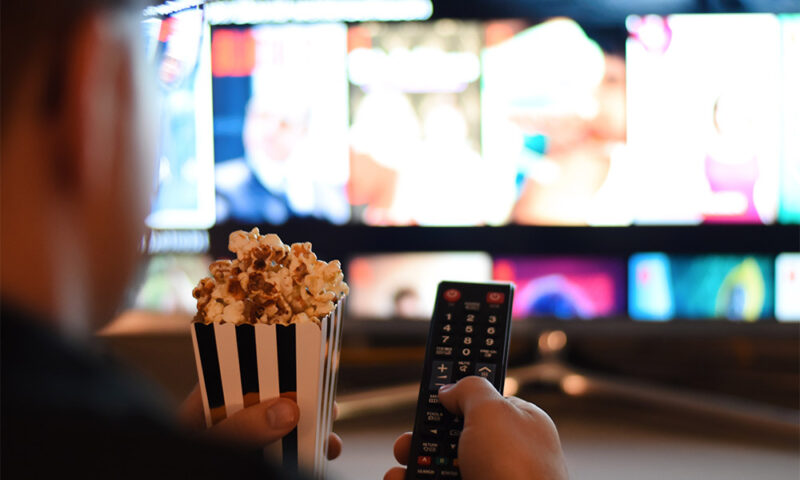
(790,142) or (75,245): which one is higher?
(790,142)

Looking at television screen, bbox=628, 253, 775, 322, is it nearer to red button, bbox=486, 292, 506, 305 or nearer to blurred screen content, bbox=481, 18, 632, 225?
blurred screen content, bbox=481, 18, 632, 225

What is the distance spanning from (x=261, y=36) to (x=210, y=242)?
1.24ft

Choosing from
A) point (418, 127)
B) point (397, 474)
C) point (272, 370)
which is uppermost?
point (418, 127)

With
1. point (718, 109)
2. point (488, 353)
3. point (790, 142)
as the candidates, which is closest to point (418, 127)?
point (718, 109)

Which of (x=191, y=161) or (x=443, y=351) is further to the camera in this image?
(x=191, y=161)

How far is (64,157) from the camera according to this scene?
0.30m

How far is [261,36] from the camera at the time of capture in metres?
Answer: 1.28

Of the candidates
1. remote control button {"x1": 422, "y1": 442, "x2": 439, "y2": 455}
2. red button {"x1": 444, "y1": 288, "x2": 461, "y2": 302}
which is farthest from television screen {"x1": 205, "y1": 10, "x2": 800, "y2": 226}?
remote control button {"x1": 422, "y1": 442, "x2": 439, "y2": 455}

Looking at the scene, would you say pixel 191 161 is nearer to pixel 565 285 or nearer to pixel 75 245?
pixel 565 285

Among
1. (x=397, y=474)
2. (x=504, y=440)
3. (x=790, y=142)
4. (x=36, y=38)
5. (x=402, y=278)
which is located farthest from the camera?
(x=402, y=278)

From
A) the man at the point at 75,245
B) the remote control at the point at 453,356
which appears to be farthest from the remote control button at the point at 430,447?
the man at the point at 75,245

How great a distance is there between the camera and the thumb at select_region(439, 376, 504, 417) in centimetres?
52

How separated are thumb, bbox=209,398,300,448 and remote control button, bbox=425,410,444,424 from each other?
119 millimetres

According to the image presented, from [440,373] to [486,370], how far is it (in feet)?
0.12
